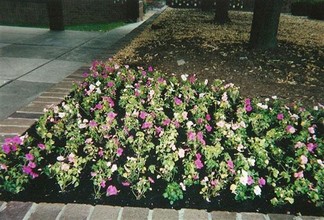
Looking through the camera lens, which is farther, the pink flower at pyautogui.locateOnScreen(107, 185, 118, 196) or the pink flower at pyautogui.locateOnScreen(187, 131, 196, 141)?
the pink flower at pyautogui.locateOnScreen(187, 131, 196, 141)

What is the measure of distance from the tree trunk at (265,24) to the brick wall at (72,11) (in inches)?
296

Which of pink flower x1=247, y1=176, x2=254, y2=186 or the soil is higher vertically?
the soil

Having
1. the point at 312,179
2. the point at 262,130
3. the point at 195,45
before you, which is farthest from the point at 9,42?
the point at 312,179

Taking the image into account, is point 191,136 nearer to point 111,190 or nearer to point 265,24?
point 111,190

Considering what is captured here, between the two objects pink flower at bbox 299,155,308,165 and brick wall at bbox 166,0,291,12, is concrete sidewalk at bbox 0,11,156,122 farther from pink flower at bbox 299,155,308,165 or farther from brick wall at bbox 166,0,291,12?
brick wall at bbox 166,0,291,12

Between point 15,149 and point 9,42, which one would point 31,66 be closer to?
point 9,42

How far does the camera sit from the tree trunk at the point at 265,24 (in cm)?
592

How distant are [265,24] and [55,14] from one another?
23.0 feet

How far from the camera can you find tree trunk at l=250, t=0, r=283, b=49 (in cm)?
592

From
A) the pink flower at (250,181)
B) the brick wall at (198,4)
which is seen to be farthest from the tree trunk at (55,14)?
the brick wall at (198,4)

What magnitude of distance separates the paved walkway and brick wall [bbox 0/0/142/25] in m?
2.17

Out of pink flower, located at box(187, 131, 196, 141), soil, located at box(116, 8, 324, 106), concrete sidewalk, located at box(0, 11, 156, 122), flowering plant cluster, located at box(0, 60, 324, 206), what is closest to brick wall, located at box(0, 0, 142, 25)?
concrete sidewalk, located at box(0, 11, 156, 122)

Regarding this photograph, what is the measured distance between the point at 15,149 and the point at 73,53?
475 centimetres

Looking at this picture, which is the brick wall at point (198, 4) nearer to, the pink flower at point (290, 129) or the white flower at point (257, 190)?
the pink flower at point (290, 129)
